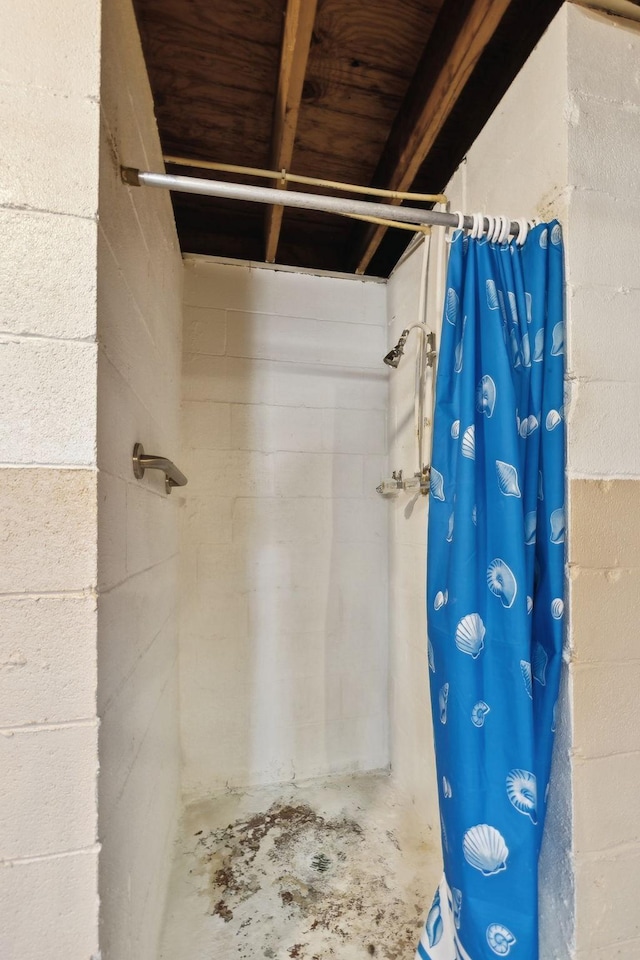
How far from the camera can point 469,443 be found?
92 cm

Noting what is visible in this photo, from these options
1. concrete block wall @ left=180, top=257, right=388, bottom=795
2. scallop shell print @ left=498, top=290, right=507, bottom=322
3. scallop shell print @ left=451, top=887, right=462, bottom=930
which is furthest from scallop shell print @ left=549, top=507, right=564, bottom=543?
concrete block wall @ left=180, top=257, right=388, bottom=795

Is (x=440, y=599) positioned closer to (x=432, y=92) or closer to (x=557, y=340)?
(x=557, y=340)

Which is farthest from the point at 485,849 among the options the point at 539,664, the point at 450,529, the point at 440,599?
the point at 450,529

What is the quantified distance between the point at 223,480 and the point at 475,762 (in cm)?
129

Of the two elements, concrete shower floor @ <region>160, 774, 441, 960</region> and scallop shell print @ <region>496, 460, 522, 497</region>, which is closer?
scallop shell print @ <region>496, 460, 522, 497</region>

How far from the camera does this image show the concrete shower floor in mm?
1109

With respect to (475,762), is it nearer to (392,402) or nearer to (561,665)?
(561,665)

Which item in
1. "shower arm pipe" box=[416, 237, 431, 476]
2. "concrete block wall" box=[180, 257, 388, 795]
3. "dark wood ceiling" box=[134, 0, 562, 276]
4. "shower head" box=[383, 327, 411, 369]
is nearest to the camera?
"dark wood ceiling" box=[134, 0, 562, 276]

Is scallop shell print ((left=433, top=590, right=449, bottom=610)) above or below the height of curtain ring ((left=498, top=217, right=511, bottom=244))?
below

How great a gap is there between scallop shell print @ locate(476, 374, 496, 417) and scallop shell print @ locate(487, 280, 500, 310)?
0.16 metres

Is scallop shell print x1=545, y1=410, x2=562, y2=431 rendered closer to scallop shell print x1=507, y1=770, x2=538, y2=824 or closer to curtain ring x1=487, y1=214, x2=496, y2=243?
curtain ring x1=487, y1=214, x2=496, y2=243

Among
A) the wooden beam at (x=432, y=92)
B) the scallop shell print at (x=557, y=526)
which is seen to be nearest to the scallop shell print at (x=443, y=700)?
the scallop shell print at (x=557, y=526)

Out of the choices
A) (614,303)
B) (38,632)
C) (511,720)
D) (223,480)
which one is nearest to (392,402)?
(223,480)

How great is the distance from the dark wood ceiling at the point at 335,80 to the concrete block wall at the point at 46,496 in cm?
66
